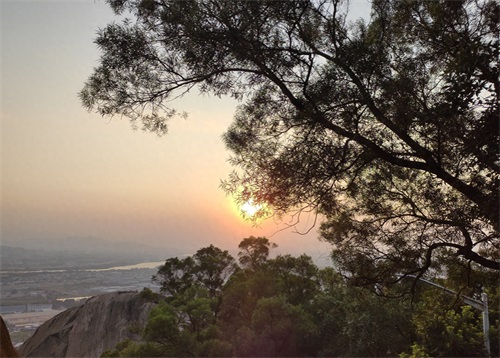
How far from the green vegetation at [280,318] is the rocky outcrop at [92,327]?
147 cm

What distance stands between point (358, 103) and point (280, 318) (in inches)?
554

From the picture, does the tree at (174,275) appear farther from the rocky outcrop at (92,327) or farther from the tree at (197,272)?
the rocky outcrop at (92,327)

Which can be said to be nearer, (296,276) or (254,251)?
(296,276)

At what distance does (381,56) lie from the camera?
410 centimetres

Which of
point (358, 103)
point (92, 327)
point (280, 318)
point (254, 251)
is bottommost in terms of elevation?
point (92, 327)

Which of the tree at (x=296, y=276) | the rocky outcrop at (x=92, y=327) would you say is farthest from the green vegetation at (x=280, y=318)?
the rocky outcrop at (x=92, y=327)

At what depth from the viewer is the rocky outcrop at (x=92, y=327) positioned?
2000 centimetres

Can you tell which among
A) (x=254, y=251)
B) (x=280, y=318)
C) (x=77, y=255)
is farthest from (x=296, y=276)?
(x=77, y=255)

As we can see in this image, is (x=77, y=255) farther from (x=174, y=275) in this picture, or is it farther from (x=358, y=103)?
(x=358, y=103)

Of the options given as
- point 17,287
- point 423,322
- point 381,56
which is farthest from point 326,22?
point 17,287

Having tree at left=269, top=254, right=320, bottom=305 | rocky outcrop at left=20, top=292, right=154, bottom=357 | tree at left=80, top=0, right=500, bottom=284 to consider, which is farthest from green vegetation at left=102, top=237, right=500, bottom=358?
tree at left=80, top=0, right=500, bottom=284

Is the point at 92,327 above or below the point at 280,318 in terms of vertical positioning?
below

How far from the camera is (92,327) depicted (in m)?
20.6

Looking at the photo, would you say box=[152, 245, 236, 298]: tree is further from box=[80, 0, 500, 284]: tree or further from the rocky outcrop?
box=[80, 0, 500, 284]: tree
